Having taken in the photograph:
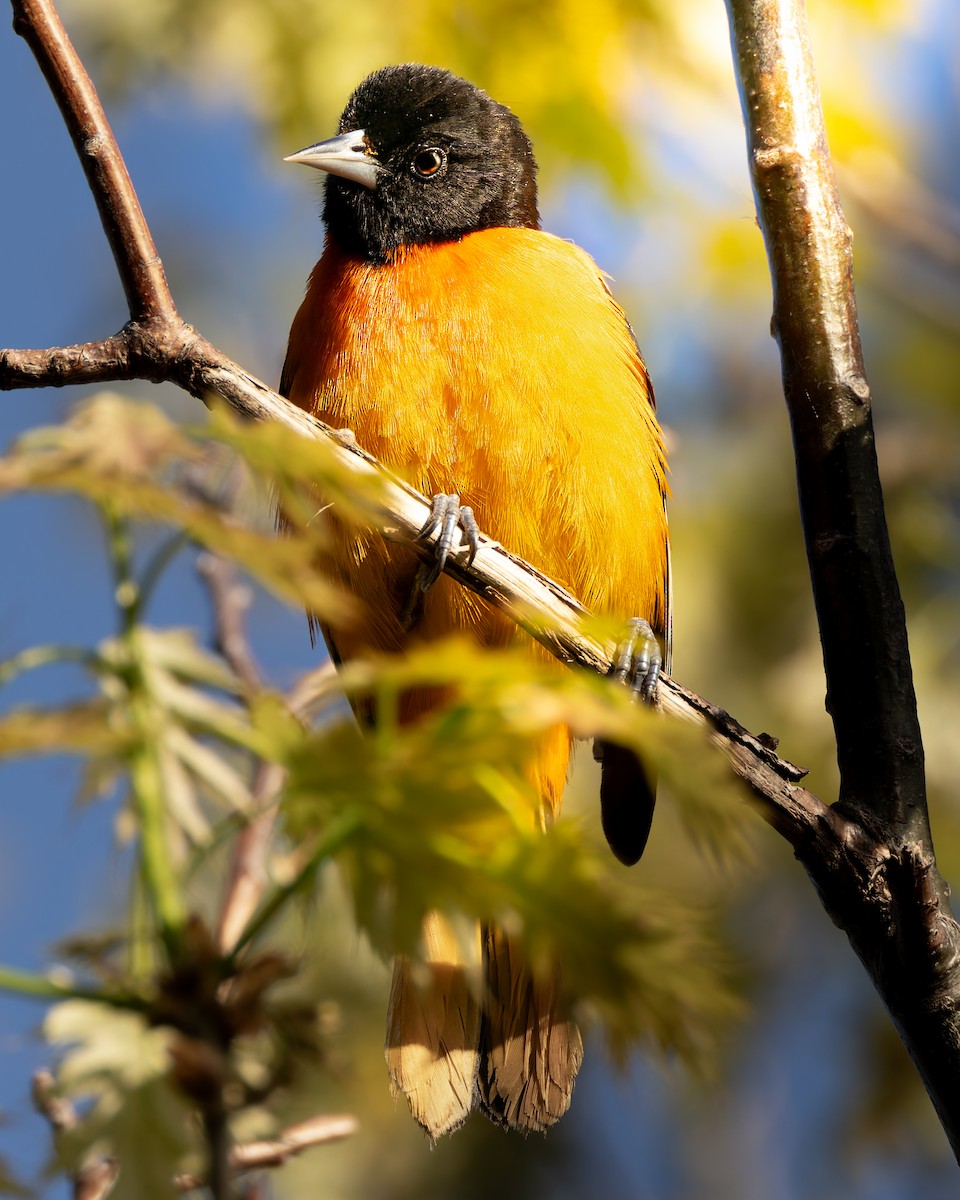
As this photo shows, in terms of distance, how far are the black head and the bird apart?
18 cm

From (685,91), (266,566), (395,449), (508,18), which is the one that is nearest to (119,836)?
(266,566)

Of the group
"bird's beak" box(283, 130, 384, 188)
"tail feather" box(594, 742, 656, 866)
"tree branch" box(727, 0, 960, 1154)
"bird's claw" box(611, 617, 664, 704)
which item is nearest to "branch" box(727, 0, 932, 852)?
"tree branch" box(727, 0, 960, 1154)

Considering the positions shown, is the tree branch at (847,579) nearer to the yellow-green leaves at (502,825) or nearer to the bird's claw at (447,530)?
the bird's claw at (447,530)

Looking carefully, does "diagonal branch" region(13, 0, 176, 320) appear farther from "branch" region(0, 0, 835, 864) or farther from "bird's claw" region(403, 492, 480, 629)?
"bird's claw" region(403, 492, 480, 629)

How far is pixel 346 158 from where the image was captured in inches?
181

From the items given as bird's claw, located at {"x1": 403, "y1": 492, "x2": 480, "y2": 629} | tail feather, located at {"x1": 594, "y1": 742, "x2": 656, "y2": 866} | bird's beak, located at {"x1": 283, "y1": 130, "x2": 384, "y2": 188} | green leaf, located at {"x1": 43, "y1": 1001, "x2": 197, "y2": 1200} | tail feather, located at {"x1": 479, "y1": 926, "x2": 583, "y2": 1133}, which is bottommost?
green leaf, located at {"x1": 43, "y1": 1001, "x2": 197, "y2": 1200}

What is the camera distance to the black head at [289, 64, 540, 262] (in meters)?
4.55

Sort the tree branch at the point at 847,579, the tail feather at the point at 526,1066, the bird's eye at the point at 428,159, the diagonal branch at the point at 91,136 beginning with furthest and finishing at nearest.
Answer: the bird's eye at the point at 428,159 → the tail feather at the point at 526,1066 → the tree branch at the point at 847,579 → the diagonal branch at the point at 91,136

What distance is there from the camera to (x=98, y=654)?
4.73 feet

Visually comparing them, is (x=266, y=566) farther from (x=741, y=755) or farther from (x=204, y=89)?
(x=204, y=89)

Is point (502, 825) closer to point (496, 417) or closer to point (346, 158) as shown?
point (496, 417)

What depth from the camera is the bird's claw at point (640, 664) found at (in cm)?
287

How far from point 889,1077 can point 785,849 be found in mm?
1389

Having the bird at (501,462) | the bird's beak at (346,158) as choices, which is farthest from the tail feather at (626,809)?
the bird's beak at (346,158)
